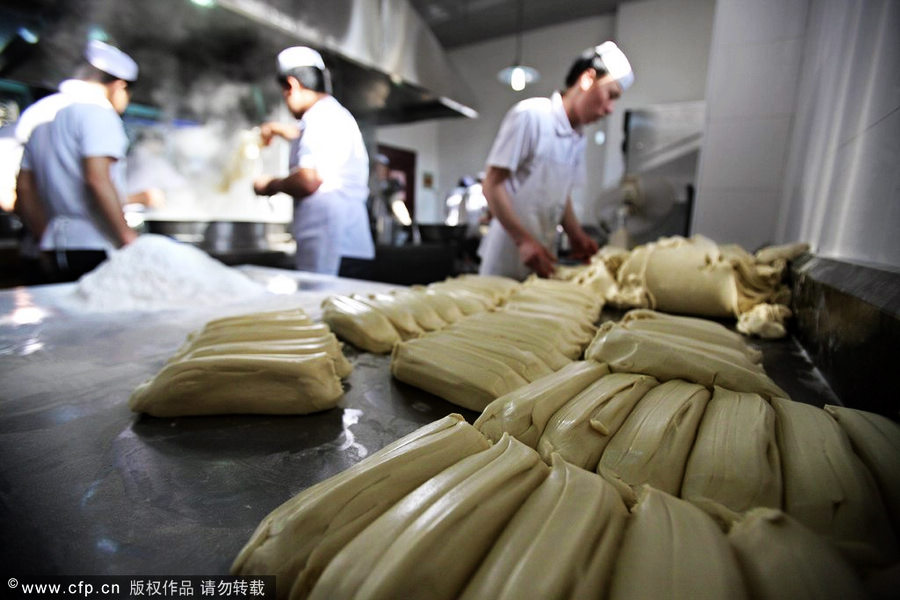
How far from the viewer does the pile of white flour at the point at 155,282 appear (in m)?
2.07

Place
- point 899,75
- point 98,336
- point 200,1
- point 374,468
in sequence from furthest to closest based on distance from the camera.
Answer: point 200,1
point 98,336
point 899,75
point 374,468

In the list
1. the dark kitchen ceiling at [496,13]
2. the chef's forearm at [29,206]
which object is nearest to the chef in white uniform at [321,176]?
the chef's forearm at [29,206]

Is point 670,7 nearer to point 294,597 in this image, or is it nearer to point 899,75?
point 899,75

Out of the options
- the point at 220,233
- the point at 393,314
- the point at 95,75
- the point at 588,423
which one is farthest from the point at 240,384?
the point at 220,233

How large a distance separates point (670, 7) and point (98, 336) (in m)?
8.31

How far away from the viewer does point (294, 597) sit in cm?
52

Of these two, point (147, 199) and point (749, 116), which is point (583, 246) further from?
point (147, 199)

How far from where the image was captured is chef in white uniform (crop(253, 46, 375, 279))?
11.0 feet

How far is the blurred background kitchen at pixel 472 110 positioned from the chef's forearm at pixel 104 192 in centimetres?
85

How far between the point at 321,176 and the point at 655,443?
335 cm

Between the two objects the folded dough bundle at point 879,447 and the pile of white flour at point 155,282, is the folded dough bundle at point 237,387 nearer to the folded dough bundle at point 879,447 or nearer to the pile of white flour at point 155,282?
the folded dough bundle at point 879,447

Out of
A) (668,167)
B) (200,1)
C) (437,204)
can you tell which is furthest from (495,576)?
(437,204)

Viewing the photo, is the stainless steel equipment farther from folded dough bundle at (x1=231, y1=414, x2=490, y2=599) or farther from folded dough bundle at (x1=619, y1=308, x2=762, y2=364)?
folded dough bundle at (x1=231, y1=414, x2=490, y2=599)

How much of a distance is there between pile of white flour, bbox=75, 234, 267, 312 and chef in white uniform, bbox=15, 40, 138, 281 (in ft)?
3.46
